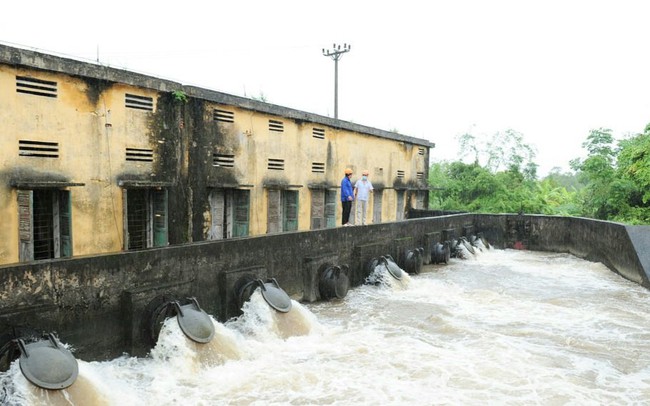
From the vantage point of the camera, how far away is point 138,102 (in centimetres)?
948

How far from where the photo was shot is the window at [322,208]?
14.2m

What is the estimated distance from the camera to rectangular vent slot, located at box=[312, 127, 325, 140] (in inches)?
559

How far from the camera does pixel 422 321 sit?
8.21 metres

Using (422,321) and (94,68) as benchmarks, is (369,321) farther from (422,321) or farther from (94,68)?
(94,68)

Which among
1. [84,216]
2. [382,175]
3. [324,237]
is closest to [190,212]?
[84,216]

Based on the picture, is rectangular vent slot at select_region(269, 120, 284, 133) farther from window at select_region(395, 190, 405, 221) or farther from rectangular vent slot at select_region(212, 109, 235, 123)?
window at select_region(395, 190, 405, 221)

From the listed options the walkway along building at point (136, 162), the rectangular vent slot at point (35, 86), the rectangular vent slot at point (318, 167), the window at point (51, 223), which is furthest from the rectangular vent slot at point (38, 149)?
the rectangular vent slot at point (318, 167)

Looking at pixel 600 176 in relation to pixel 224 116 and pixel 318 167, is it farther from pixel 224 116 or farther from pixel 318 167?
pixel 224 116

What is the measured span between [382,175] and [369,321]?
10387mm

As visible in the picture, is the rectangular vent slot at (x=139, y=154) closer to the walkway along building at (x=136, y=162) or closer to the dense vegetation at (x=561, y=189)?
the walkway along building at (x=136, y=162)

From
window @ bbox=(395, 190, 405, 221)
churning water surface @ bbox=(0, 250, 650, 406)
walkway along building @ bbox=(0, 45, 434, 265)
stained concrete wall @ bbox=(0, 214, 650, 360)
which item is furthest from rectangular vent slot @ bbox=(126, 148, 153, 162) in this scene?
window @ bbox=(395, 190, 405, 221)

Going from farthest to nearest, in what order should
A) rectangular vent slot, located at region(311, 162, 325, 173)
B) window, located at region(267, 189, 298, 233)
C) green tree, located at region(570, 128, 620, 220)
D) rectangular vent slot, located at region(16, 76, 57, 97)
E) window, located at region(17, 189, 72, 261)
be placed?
green tree, located at region(570, 128, 620, 220) < rectangular vent slot, located at region(311, 162, 325, 173) < window, located at region(267, 189, 298, 233) < window, located at region(17, 189, 72, 261) < rectangular vent slot, located at region(16, 76, 57, 97)

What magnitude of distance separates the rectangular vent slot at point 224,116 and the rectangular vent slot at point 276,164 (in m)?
1.64

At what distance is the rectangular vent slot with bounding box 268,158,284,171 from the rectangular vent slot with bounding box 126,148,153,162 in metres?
3.52
